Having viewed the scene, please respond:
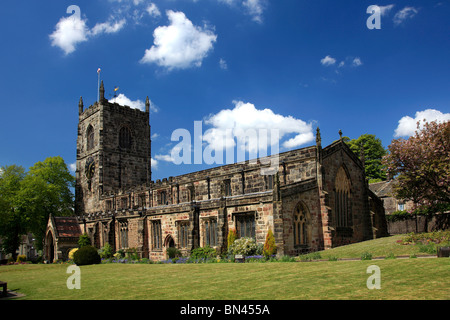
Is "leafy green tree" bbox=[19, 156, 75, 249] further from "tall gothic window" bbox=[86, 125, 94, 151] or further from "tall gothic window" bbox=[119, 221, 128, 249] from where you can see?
"tall gothic window" bbox=[119, 221, 128, 249]

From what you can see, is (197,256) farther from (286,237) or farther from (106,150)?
(106,150)

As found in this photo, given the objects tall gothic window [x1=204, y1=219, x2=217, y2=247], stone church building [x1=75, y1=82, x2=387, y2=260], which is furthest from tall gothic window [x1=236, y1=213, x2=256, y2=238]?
tall gothic window [x1=204, y1=219, x2=217, y2=247]

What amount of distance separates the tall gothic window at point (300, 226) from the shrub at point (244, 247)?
118 inches

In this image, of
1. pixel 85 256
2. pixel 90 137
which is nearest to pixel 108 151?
pixel 90 137

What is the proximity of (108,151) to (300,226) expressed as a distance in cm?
3845

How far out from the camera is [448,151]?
2583 centimetres

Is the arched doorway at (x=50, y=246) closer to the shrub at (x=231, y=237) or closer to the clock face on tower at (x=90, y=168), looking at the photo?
the clock face on tower at (x=90, y=168)

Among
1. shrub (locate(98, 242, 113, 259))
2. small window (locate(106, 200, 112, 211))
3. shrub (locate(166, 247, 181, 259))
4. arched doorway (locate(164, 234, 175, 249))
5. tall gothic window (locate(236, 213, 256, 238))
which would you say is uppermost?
small window (locate(106, 200, 112, 211))

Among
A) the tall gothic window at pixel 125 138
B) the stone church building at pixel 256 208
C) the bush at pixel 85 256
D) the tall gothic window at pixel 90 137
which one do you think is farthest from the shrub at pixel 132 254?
the tall gothic window at pixel 90 137

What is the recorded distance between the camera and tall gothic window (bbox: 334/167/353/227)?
1219 inches

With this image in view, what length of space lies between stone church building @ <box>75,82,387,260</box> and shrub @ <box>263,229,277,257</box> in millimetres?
372

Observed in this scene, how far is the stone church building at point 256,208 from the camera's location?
85.6ft
